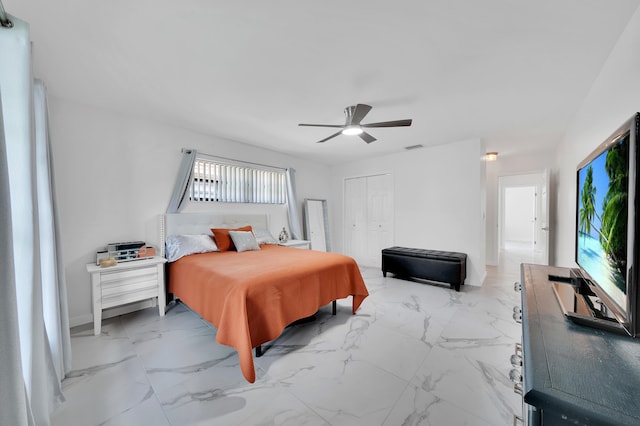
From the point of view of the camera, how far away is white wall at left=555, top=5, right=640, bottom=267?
145cm

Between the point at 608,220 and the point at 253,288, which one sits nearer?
the point at 608,220

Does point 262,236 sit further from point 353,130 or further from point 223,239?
A: point 353,130

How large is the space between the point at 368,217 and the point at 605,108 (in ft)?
12.9

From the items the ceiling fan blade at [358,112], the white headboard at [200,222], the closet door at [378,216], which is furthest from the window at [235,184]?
the ceiling fan blade at [358,112]

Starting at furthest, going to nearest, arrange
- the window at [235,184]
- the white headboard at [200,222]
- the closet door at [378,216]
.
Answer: the closet door at [378,216]
the window at [235,184]
the white headboard at [200,222]

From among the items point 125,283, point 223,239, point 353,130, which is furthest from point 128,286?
point 353,130

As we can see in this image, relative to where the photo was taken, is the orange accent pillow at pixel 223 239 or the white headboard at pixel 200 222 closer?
the white headboard at pixel 200 222

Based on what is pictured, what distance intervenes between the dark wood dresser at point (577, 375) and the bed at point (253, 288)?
160 cm

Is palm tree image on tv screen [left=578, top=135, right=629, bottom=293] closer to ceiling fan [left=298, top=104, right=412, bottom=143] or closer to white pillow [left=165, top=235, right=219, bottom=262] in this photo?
ceiling fan [left=298, top=104, right=412, bottom=143]

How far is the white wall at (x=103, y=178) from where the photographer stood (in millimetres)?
2672


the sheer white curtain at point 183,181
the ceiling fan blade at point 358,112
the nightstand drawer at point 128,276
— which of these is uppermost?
the ceiling fan blade at point 358,112

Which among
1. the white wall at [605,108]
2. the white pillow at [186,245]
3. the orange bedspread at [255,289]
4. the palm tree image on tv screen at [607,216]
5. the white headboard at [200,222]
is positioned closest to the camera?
the palm tree image on tv screen at [607,216]

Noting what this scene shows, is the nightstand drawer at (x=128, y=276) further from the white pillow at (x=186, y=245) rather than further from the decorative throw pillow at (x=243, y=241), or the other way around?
the decorative throw pillow at (x=243, y=241)

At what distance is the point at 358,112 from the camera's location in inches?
94.7
